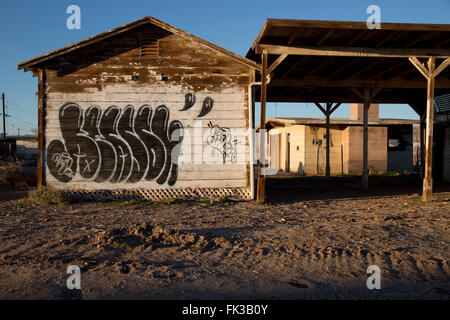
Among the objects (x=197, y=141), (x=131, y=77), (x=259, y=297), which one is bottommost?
(x=259, y=297)

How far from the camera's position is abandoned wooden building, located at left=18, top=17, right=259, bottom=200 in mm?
9320

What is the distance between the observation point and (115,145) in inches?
371

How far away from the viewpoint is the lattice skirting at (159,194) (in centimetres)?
937

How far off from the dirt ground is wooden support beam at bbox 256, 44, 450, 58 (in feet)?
13.6

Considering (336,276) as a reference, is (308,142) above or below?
above

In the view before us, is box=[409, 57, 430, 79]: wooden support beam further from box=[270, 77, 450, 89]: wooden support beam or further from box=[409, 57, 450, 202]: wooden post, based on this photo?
box=[270, 77, 450, 89]: wooden support beam

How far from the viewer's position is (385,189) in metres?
13.0

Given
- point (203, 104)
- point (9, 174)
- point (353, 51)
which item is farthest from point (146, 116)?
point (9, 174)

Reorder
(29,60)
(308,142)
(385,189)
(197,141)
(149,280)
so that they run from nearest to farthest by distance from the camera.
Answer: (149,280)
(29,60)
(197,141)
(385,189)
(308,142)

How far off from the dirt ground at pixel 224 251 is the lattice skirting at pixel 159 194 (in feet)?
2.20

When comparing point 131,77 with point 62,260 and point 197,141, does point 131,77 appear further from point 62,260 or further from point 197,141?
point 62,260

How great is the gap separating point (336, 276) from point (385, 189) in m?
10.4

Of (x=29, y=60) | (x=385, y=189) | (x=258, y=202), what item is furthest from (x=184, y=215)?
(x=385, y=189)

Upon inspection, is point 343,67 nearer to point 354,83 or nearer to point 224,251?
point 354,83
